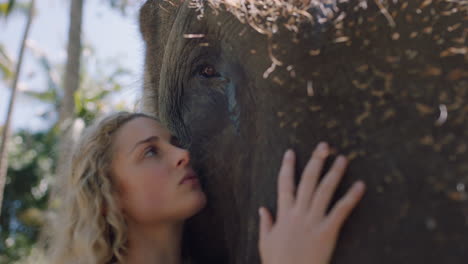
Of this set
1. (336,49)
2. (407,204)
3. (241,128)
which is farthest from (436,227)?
(241,128)

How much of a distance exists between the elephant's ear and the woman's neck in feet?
3.11

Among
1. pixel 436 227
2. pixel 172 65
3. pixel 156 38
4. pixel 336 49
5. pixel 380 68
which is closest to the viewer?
pixel 436 227

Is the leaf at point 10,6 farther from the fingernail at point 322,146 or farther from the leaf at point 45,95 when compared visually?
the fingernail at point 322,146

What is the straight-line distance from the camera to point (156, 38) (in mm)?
4043

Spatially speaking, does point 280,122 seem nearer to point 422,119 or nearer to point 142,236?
point 422,119

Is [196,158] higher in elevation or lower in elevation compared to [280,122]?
lower

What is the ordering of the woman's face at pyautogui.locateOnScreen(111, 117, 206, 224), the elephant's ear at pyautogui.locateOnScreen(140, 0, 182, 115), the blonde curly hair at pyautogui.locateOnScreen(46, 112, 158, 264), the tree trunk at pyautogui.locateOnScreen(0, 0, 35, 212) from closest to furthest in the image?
the woman's face at pyautogui.locateOnScreen(111, 117, 206, 224) → the blonde curly hair at pyautogui.locateOnScreen(46, 112, 158, 264) → the elephant's ear at pyautogui.locateOnScreen(140, 0, 182, 115) → the tree trunk at pyautogui.locateOnScreen(0, 0, 35, 212)

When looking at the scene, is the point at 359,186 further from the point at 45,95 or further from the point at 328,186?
the point at 45,95

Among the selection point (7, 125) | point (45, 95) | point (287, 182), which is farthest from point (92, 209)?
point (45, 95)

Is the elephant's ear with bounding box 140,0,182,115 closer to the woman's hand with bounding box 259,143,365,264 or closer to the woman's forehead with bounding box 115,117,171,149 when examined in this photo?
the woman's forehead with bounding box 115,117,171,149

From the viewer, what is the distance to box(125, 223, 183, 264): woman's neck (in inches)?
115

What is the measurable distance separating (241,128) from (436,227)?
3.23 feet

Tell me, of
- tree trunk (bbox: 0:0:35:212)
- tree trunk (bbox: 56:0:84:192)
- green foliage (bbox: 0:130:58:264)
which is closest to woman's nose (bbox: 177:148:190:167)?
tree trunk (bbox: 0:0:35:212)

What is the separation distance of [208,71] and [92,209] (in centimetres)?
82
